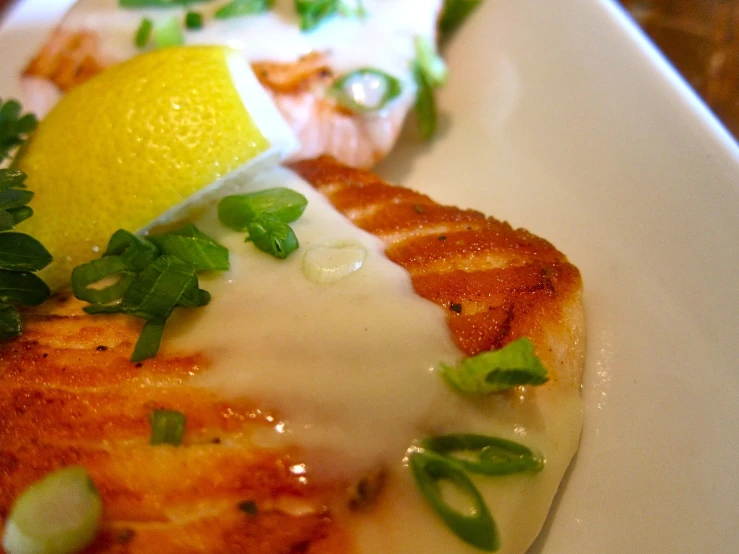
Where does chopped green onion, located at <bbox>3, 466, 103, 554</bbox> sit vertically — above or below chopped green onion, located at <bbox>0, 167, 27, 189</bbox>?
below

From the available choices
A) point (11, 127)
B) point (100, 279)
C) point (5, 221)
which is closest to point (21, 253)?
→ point (5, 221)

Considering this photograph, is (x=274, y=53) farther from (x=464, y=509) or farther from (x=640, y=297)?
(x=464, y=509)

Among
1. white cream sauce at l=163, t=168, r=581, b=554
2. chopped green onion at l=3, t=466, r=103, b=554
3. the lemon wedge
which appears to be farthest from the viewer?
the lemon wedge

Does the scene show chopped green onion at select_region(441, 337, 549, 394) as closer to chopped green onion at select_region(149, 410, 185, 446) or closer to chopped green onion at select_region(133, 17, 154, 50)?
chopped green onion at select_region(149, 410, 185, 446)

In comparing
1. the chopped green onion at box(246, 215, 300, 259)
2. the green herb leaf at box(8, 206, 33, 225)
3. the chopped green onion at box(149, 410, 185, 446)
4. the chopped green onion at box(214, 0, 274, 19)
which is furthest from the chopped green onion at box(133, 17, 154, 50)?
the chopped green onion at box(149, 410, 185, 446)

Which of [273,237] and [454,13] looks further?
[454,13]

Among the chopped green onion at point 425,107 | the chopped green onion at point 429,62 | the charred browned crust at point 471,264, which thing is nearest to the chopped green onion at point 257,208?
the charred browned crust at point 471,264

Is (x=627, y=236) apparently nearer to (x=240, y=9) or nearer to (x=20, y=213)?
(x=20, y=213)
